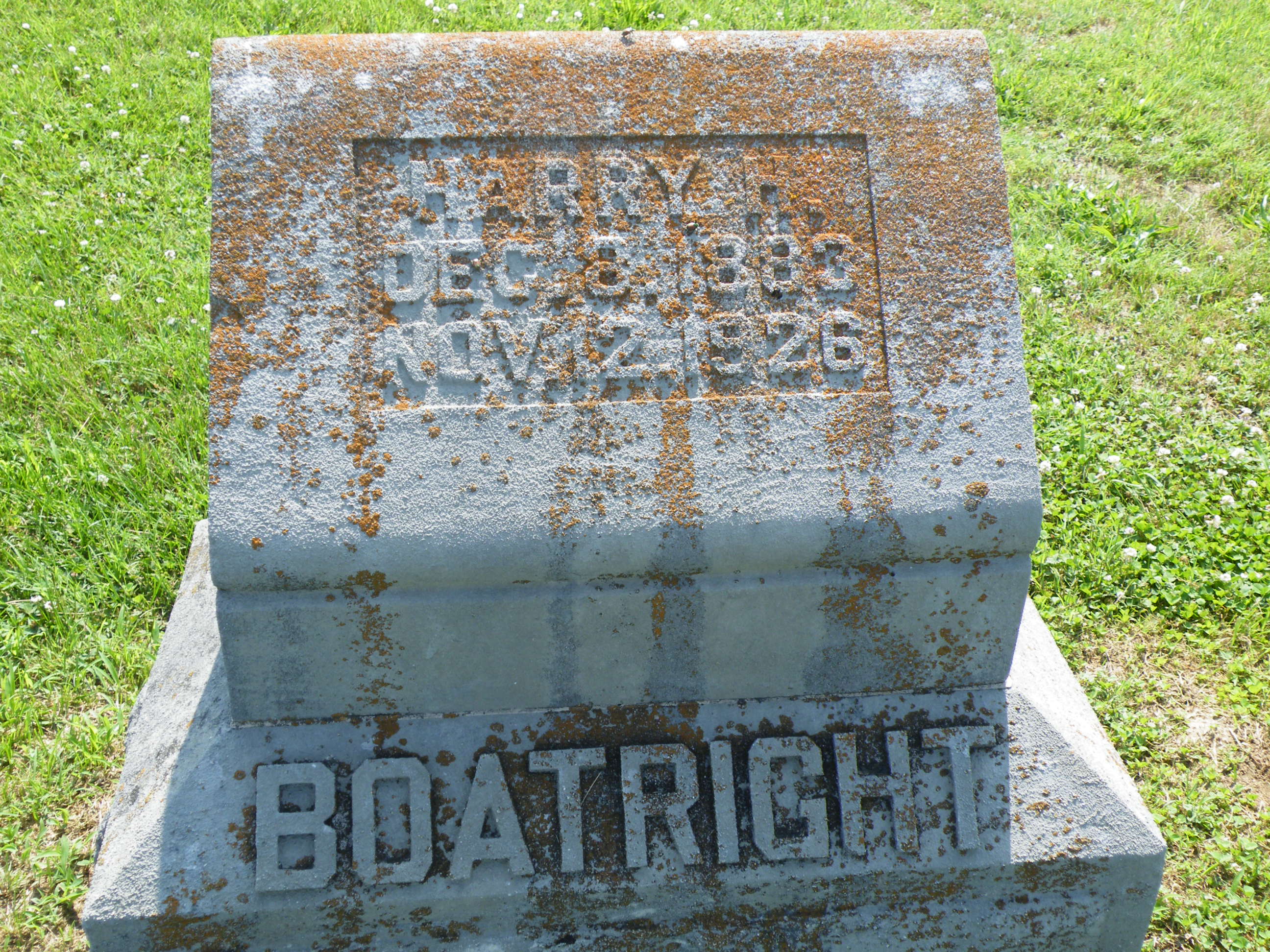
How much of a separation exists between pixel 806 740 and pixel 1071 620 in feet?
4.67

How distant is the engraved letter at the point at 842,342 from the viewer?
6.36ft

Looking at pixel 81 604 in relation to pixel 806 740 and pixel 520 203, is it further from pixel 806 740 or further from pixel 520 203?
pixel 806 740

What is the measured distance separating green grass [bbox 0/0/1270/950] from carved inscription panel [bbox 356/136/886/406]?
5.28 ft

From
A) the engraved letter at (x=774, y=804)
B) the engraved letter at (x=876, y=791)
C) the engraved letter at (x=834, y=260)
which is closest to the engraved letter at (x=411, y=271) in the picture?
the engraved letter at (x=834, y=260)

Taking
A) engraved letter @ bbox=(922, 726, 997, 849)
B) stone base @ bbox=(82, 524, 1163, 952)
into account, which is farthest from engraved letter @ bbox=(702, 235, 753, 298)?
engraved letter @ bbox=(922, 726, 997, 849)

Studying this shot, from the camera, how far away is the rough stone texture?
184 cm

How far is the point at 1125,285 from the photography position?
415 cm

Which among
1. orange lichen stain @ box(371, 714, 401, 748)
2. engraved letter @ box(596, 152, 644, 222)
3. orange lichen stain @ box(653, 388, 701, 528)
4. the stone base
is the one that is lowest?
the stone base

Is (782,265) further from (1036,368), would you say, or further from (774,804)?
(1036,368)

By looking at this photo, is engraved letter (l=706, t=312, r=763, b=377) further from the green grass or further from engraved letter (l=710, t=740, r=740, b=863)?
the green grass

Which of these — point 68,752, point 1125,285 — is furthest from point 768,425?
point 1125,285

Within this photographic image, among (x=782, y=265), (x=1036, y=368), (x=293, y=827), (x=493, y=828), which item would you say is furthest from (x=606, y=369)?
(x=1036, y=368)

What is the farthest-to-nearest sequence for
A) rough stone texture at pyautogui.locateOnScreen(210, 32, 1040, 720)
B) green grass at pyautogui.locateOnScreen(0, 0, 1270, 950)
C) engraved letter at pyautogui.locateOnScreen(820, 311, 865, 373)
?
1. green grass at pyautogui.locateOnScreen(0, 0, 1270, 950)
2. engraved letter at pyautogui.locateOnScreen(820, 311, 865, 373)
3. rough stone texture at pyautogui.locateOnScreen(210, 32, 1040, 720)

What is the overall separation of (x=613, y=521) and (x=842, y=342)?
567mm
